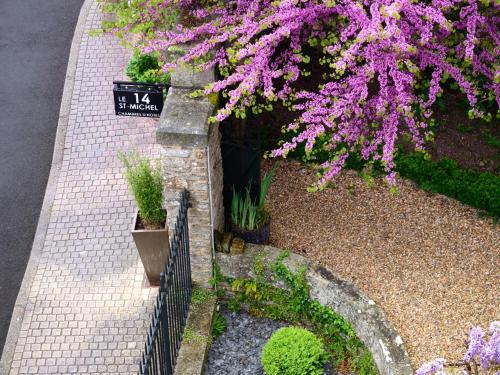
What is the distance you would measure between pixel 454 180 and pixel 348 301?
244 centimetres

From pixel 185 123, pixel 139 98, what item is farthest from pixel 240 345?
pixel 139 98

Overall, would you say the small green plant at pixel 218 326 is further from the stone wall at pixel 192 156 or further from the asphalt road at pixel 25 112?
the asphalt road at pixel 25 112

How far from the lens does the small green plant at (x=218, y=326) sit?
900cm

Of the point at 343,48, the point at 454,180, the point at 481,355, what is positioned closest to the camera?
the point at 481,355

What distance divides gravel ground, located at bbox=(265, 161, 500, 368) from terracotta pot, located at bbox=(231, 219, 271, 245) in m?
0.28

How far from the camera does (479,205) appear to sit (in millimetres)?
9773

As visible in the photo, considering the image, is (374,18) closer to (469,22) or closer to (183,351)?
(469,22)

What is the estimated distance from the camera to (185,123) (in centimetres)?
794

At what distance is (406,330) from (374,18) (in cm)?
348

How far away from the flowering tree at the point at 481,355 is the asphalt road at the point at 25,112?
5.07 meters

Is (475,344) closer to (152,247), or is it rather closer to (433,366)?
(433,366)

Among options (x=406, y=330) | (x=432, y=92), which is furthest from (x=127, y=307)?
(x=432, y=92)

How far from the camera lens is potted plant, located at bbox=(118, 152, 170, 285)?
889cm

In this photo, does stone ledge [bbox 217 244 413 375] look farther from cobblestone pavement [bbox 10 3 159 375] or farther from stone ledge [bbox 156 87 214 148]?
stone ledge [bbox 156 87 214 148]
